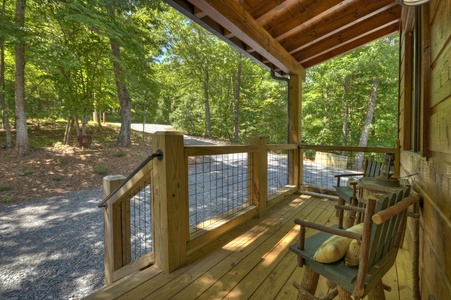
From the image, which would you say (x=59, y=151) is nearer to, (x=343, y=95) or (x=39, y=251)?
(x=39, y=251)

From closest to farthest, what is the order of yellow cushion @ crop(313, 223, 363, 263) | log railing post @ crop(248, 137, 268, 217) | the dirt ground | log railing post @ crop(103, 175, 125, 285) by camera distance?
yellow cushion @ crop(313, 223, 363, 263) < log railing post @ crop(103, 175, 125, 285) < log railing post @ crop(248, 137, 268, 217) < the dirt ground

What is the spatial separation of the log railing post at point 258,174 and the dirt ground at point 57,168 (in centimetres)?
528

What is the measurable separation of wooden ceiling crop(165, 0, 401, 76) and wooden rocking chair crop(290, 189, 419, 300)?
207 cm

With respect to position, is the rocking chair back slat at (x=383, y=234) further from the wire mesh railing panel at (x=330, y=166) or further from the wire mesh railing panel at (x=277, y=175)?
the wire mesh railing panel at (x=330, y=166)

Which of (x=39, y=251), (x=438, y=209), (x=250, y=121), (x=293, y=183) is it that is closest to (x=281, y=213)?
(x=293, y=183)

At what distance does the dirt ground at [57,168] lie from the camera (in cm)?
564

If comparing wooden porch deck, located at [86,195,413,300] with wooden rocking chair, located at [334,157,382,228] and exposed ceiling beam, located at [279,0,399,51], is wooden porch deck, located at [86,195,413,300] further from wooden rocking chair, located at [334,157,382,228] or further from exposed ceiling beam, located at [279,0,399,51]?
exposed ceiling beam, located at [279,0,399,51]

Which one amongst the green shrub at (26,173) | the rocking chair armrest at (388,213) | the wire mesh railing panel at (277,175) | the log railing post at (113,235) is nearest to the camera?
the rocking chair armrest at (388,213)

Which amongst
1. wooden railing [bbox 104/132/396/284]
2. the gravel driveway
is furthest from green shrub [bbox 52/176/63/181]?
wooden railing [bbox 104/132/396/284]

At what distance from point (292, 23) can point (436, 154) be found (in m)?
2.38

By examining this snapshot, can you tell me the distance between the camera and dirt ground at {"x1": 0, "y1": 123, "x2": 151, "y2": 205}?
564 centimetres

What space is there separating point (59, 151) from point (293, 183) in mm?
8099

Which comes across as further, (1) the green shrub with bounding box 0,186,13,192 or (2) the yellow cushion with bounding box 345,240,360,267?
(1) the green shrub with bounding box 0,186,13,192

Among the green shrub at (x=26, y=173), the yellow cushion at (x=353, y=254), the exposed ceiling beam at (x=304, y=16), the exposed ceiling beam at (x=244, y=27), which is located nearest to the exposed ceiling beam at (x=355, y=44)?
the exposed ceiling beam at (x=244, y=27)
